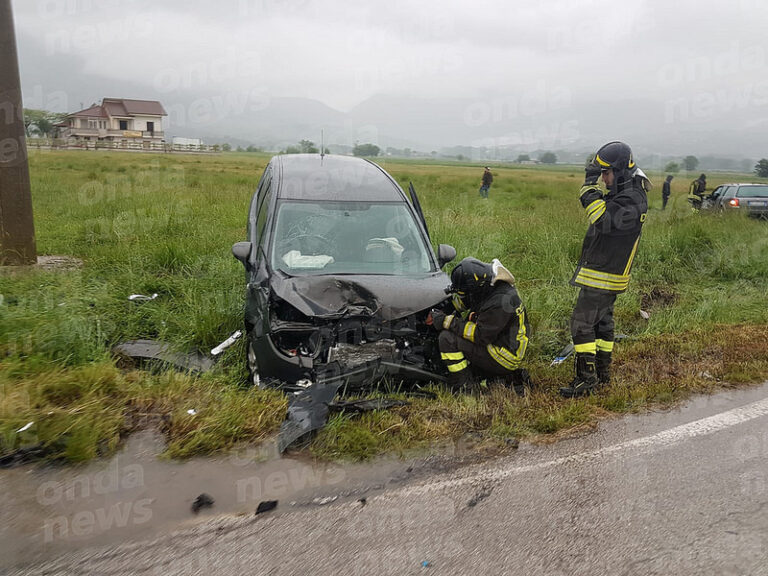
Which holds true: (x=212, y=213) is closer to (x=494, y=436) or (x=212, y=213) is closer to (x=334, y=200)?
(x=334, y=200)

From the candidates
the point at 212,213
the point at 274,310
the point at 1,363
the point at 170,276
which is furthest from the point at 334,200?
the point at 212,213

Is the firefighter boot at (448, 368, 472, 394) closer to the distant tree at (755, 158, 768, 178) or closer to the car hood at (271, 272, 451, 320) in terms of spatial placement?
the car hood at (271, 272, 451, 320)

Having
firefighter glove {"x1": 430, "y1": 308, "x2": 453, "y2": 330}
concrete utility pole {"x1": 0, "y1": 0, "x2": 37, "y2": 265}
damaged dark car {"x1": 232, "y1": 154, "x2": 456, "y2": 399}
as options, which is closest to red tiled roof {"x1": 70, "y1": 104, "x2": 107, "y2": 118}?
concrete utility pole {"x1": 0, "y1": 0, "x2": 37, "y2": 265}

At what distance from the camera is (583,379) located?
4988 millimetres

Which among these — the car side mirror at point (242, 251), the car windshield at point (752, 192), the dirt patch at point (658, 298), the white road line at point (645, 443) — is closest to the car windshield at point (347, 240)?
the car side mirror at point (242, 251)

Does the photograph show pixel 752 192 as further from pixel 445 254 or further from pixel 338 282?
pixel 338 282

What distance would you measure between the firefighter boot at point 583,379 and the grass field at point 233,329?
0.45ft

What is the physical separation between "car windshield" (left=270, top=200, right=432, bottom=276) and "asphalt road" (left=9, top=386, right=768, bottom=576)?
88.9 inches

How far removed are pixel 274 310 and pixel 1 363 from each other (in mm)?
1917

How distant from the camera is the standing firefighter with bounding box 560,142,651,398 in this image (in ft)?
15.5

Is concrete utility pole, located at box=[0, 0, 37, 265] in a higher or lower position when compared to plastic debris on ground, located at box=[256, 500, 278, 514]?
higher

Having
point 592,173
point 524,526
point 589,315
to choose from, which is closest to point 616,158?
point 592,173

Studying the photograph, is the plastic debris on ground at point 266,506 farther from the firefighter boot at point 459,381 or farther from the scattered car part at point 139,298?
the scattered car part at point 139,298

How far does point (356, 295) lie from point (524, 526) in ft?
7.37
